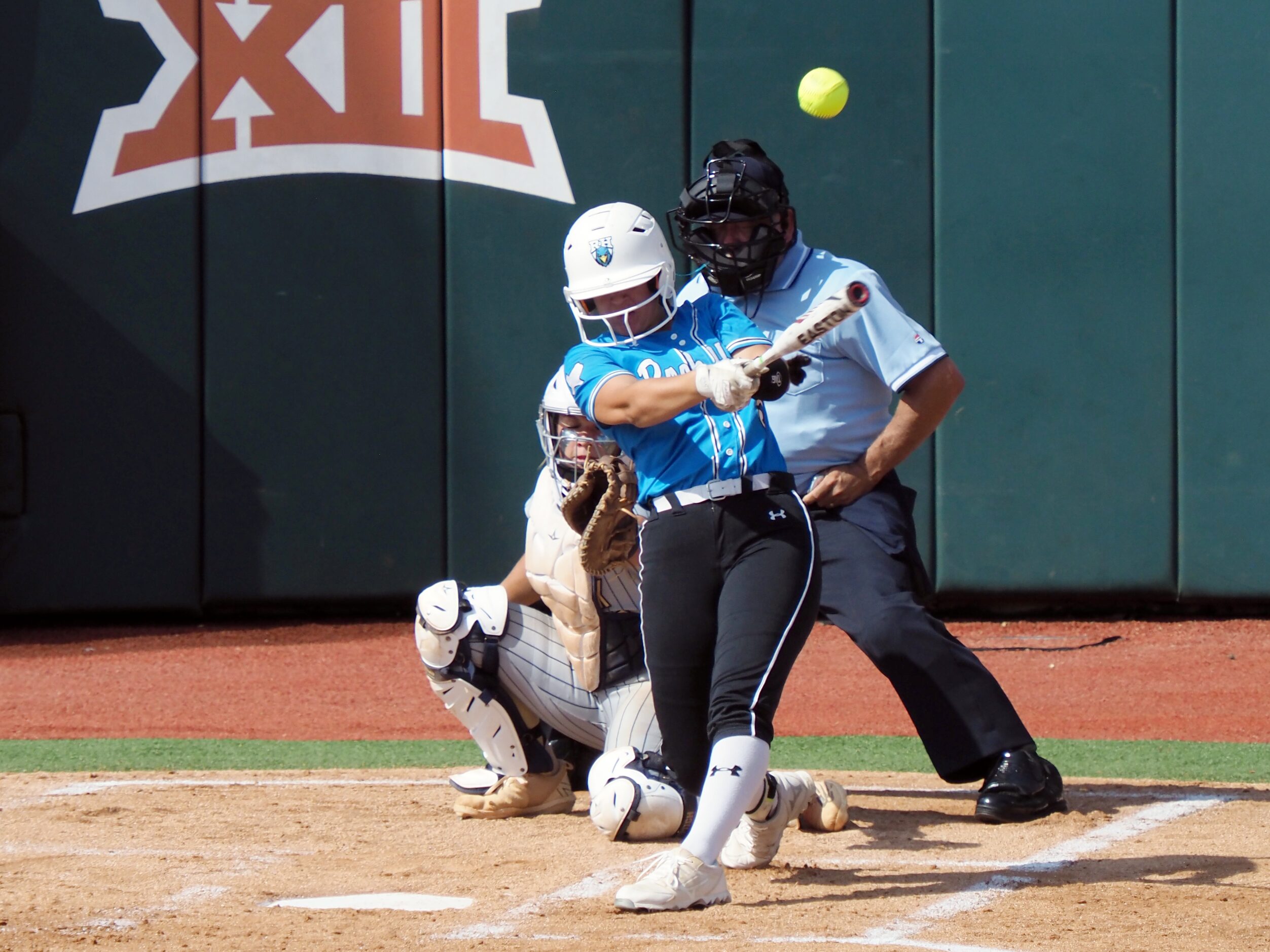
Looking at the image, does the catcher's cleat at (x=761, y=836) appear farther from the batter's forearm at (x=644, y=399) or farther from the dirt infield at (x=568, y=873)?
the batter's forearm at (x=644, y=399)

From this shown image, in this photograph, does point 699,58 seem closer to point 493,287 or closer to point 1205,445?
point 493,287

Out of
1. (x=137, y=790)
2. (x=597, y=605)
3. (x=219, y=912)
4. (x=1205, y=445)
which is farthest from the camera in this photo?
(x=1205, y=445)

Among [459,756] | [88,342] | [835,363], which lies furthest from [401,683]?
[835,363]

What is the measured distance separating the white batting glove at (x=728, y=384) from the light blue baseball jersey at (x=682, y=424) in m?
0.22

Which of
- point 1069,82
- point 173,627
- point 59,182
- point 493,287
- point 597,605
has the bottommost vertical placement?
point 173,627

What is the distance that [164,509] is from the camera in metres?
7.64

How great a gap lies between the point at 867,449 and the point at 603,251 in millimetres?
1095

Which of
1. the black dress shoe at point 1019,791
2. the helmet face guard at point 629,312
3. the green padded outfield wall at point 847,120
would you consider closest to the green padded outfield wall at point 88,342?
the green padded outfield wall at point 847,120

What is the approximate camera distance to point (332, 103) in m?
7.68

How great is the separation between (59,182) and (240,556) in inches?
80.6

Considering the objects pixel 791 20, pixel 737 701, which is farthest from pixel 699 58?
pixel 737 701

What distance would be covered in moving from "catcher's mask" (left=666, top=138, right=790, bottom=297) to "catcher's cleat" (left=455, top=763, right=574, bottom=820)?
135 centimetres

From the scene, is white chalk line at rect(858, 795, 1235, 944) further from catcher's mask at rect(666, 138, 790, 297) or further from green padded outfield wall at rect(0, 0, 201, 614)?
green padded outfield wall at rect(0, 0, 201, 614)

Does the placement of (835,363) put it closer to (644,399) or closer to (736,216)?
(736,216)
